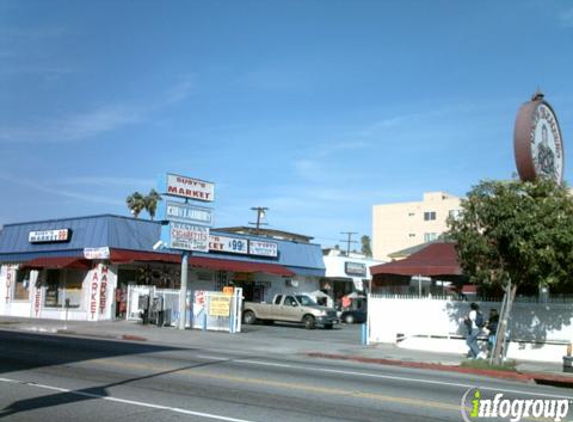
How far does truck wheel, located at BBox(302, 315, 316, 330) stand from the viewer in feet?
111

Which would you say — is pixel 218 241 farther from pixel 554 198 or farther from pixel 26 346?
pixel 554 198

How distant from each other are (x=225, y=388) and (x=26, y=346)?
900 cm

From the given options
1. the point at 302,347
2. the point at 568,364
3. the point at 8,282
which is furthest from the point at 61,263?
the point at 568,364

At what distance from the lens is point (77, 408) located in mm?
9086

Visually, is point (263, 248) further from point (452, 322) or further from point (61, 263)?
point (452, 322)

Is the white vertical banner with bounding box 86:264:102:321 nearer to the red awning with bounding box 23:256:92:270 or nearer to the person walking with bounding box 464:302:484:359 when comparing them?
the red awning with bounding box 23:256:92:270

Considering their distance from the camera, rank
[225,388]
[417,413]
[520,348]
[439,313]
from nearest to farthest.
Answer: [417,413], [225,388], [520,348], [439,313]

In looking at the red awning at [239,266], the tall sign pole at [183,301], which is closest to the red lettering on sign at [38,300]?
the red awning at [239,266]

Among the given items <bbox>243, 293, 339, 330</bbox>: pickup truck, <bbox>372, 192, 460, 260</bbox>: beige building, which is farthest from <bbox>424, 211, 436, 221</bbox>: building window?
<bbox>243, 293, 339, 330</bbox>: pickup truck

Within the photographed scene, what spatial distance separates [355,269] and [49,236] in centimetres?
2325

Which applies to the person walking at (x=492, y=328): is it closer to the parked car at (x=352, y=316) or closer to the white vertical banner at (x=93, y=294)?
the white vertical banner at (x=93, y=294)

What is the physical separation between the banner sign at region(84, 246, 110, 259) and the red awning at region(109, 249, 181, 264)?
Answer: 0.26m

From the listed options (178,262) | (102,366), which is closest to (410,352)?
(102,366)

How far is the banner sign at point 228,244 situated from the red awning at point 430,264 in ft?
51.1
